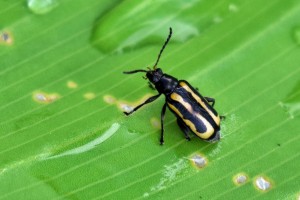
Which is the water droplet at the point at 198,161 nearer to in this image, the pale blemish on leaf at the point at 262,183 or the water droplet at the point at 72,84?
the pale blemish on leaf at the point at 262,183

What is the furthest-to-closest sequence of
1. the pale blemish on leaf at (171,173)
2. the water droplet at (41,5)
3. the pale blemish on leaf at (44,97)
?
the water droplet at (41,5) < the pale blemish on leaf at (44,97) < the pale blemish on leaf at (171,173)

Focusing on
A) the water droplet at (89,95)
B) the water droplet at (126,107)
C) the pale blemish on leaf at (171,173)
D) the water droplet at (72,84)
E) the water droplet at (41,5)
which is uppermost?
the water droplet at (41,5)

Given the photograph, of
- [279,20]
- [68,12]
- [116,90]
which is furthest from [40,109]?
[279,20]

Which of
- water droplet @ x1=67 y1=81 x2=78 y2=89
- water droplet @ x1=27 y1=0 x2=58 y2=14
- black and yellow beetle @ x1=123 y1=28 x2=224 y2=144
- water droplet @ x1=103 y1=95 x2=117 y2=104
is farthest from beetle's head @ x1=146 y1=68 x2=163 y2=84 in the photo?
water droplet @ x1=27 y1=0 x2=58 y2=14

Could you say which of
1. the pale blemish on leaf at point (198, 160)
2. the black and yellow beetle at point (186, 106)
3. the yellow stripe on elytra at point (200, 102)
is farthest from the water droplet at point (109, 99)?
the pale blemish on leaf at point (198, 160)

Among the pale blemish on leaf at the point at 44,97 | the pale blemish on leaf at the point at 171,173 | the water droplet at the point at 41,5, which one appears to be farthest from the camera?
the water droplet at the point at 41,5

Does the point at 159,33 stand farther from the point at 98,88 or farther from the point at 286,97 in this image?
the point at 286,97
